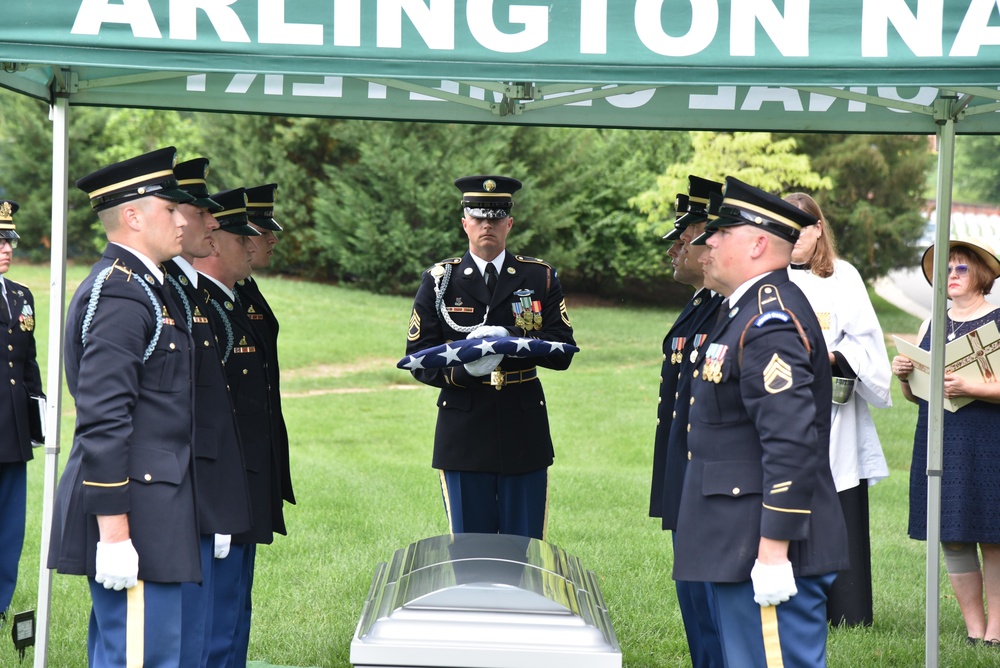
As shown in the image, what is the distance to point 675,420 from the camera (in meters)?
4.28

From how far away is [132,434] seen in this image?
129 inches

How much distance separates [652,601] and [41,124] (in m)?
21.4

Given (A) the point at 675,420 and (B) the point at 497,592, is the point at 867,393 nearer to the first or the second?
(A) the point at 675,420

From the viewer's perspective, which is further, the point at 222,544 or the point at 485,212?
the point at 485,212

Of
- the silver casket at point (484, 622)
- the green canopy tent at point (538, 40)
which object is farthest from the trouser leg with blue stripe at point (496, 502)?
the green canopy tent at point (538, 40)

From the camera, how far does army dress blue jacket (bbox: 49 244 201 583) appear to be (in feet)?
10.2

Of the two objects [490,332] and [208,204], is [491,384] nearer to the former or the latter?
[490,332]

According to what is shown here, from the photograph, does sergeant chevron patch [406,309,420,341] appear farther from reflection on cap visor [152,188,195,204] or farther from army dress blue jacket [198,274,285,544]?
reflection on cap visor [152,188,195,204]

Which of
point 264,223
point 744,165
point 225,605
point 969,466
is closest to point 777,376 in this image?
point 225,605

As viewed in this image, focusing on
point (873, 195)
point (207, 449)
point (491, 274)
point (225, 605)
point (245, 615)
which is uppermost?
point (873, 195)

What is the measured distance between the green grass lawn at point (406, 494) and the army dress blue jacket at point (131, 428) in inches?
86.1

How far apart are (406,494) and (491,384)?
5032mm

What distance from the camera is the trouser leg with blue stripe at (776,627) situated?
3.24 meters

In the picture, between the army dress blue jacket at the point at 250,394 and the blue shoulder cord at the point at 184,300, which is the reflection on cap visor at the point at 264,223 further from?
the blue shoulder cord at the point at 184,300
